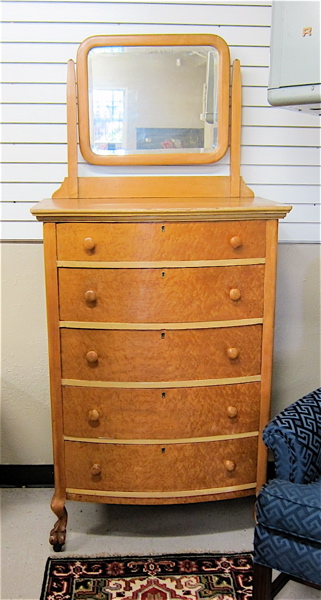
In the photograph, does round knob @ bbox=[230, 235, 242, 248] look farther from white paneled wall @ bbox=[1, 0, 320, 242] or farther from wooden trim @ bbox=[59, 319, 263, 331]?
white paneled wall @ bbox=[1, 0, 320, 242]

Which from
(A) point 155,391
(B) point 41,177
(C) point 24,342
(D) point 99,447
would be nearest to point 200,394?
(A) point 155,391

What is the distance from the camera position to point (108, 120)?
276 cm

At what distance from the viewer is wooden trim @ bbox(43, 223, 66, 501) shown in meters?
2.37

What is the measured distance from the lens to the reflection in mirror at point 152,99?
2732 millimetres

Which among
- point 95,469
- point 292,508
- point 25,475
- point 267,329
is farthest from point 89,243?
point 25,475

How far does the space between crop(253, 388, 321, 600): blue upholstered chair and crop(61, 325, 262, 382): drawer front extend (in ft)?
1.42

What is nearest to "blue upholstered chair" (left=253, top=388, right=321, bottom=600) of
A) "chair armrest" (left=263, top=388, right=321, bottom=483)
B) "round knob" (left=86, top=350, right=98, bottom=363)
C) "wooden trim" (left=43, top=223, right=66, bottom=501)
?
"chair armrest" (left=263, top=388, right=321, bottom=483)

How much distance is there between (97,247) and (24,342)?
86cm

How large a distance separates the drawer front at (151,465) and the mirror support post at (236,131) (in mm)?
1108

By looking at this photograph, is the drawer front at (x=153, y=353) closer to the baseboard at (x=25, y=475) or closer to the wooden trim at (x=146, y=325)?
the wooden trim at (x=146, y=325)

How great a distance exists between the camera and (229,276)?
2412 millimetres

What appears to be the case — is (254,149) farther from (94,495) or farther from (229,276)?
(94,495)

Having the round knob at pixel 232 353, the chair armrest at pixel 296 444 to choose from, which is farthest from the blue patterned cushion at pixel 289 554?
the round knob at pixel 232 353

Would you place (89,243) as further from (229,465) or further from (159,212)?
(229,465)
